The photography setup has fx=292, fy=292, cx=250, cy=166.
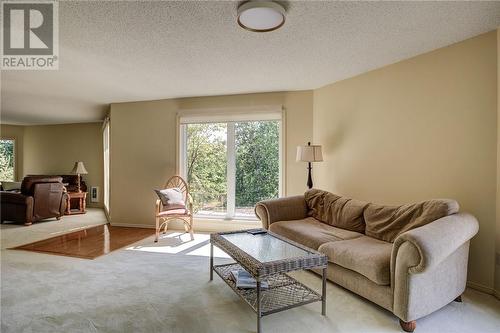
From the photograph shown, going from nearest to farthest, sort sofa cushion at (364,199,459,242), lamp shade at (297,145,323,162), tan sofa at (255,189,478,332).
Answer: tan sofa at (255,189,478,332) < sofa cushion at (364,199,459,242) < lamp shade at (297,145,323,162)

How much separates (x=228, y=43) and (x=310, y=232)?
2.08 meters

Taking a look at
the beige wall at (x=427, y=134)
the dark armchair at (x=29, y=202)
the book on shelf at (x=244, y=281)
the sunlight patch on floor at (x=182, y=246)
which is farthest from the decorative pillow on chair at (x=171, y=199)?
the dark armchair at (x=29, y=202)

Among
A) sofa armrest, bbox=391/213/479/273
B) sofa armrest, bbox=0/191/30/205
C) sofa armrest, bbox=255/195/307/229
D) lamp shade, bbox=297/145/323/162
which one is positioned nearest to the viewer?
sofa armrest, bbox=391/213/479/273

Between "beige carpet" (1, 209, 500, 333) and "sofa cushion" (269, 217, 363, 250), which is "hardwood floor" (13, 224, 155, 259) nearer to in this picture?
"beige carpet" (1, 209, 500, 333)

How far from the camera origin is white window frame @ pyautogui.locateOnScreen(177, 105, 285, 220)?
4.69 metres

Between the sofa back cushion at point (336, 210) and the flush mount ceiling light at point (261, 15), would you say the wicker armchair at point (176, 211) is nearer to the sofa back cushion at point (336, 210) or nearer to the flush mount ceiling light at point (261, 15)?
the sofa back cushion at point (336, 210)

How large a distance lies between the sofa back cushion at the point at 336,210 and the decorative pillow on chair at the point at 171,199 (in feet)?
6.26

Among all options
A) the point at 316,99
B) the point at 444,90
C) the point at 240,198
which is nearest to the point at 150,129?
the point at 240,198

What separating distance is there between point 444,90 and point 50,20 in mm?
3633

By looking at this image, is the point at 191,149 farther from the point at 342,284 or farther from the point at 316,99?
the point at 342,284

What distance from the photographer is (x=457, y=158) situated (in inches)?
111

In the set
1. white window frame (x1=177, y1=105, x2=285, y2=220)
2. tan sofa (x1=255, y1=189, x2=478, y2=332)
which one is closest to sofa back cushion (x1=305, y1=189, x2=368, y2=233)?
tan sofa (x1=255, y1=189, x2=478, y2=332)

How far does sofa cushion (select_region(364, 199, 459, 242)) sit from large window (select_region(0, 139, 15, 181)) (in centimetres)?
1003

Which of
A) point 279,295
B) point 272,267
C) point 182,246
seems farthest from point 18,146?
point 272,267
